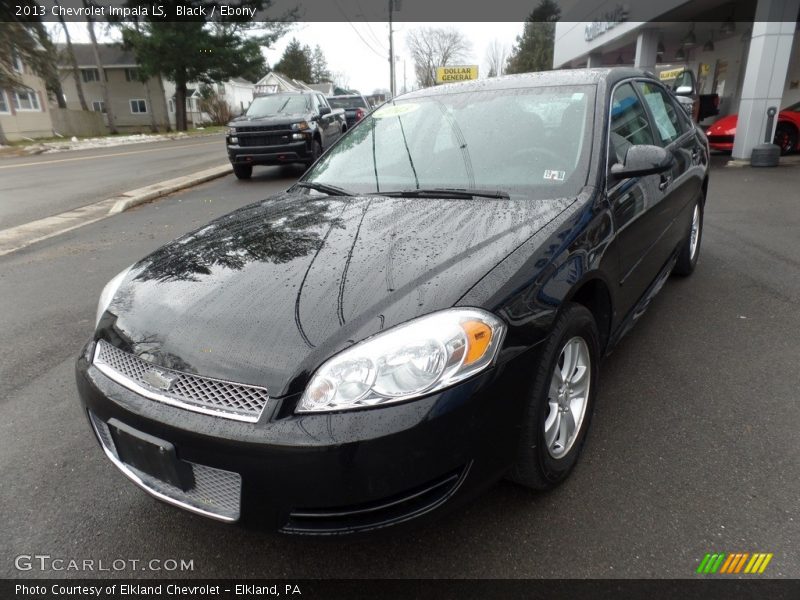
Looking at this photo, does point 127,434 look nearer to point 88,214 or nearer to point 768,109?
point 88,214

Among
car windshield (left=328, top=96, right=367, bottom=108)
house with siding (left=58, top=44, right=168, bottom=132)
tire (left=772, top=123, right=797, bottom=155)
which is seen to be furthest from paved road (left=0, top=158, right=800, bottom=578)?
house with siding (left=58, top=44, right=168, bottom=132)

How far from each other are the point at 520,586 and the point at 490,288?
1000 millimetres

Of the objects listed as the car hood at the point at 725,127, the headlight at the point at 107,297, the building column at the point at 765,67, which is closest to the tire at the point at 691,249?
the headlight at the point at 107,297

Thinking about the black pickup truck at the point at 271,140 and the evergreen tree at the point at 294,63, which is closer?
the black pickup truck at the point at 271,140

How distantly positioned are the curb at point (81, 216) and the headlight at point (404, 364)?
6345mm

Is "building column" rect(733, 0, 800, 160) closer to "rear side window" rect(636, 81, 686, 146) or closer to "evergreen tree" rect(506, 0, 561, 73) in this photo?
"rear side window" rect(636, 81, 686, 146)

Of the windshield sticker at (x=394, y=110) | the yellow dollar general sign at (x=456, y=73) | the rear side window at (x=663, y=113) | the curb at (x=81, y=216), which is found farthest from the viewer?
the yellow dollar general sign at (x=456, y=73)

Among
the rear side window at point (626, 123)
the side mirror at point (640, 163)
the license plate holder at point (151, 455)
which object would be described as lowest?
the license plate holder at point (151, 455)

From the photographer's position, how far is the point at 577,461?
238cm

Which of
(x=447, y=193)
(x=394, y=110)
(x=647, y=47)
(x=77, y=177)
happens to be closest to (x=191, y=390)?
(x=447, y=193)

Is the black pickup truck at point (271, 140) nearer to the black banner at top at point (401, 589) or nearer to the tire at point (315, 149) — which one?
the tire at point (315, 149)

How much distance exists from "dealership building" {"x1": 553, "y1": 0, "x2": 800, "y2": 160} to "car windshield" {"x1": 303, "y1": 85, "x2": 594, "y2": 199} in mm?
10843

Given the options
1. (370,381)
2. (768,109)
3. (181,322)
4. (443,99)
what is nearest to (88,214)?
(443,99)

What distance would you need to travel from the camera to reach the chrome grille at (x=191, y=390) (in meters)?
1.67
